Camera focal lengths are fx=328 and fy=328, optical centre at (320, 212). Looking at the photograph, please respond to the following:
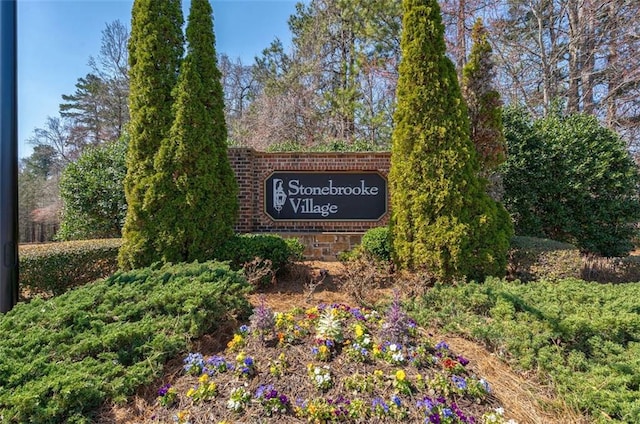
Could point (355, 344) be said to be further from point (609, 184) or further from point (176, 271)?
point (609, 184)

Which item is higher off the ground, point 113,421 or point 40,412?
point 40,412

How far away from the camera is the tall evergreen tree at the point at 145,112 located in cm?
430

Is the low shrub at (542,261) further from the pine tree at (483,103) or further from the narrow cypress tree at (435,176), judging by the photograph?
the pine tree at (483,103)

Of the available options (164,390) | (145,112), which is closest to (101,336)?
(164,390)

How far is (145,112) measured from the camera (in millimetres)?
4391

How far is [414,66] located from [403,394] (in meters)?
3.83

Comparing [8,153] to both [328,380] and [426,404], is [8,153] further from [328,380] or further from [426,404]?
[426,404]

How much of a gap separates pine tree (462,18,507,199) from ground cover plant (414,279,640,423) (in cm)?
228

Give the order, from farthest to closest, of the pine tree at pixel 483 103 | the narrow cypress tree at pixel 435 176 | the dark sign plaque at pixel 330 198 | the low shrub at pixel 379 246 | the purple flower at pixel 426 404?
1. the dark sign plaque at pixel 330 198
2. the pine tree at pixel 483 103
3. the low shrub at pixel 379 246
4. the narrow cypress tree at pixel 435 176
5. the purple flower at pixel 426 404

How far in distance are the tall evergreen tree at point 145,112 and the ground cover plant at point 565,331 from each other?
3.54 m

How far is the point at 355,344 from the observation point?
233cm

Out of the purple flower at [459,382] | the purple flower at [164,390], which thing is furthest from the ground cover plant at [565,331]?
the purple flower at [164,390]

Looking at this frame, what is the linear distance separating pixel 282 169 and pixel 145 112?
8.17ft

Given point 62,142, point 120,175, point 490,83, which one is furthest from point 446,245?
point 62,142
